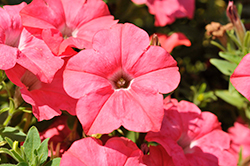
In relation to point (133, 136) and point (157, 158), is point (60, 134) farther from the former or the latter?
point (157, 158)

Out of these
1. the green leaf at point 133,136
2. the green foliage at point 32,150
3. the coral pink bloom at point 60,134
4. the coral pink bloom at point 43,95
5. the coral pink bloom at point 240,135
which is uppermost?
the coral pink bloom at point 43,95

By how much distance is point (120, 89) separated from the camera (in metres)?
1.17

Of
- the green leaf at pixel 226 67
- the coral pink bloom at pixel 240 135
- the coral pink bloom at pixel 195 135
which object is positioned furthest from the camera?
the coral pink bloom at pixel 240 135

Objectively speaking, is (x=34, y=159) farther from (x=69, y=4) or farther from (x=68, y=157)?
(x=69, y=4)

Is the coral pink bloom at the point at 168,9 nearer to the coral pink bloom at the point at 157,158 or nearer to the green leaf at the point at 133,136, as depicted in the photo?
the green leaf at the point at 133,136

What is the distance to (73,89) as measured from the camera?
105 centimetres

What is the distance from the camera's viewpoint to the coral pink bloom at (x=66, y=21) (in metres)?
1.11

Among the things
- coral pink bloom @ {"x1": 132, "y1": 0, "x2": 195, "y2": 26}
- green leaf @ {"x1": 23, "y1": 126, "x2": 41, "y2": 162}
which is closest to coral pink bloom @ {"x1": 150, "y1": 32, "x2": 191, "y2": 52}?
coral pink bloom @ {"x1": 132, "y1": 0, "x2": 195, "y2": 26}

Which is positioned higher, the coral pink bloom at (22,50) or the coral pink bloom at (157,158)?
the coral pink bloom at (22,50)

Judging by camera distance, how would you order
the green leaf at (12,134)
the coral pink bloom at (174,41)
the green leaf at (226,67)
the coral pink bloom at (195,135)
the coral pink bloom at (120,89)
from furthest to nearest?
1. the coral pink bloom at (174,41)
2. the green leaf at (226,67)
3. the coral pink bloom at (195,135)
4. the green leaf at (12,134)
5. the coral pink bloom at (120,89)

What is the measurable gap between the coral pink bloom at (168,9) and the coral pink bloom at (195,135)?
65 cm

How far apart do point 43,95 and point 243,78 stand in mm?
824

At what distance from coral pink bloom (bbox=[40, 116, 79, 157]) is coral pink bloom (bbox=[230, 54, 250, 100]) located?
778 millimetres

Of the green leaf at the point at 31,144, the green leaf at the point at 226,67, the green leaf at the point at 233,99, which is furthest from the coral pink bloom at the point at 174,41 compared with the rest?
the green leaf at the point at 31,144
